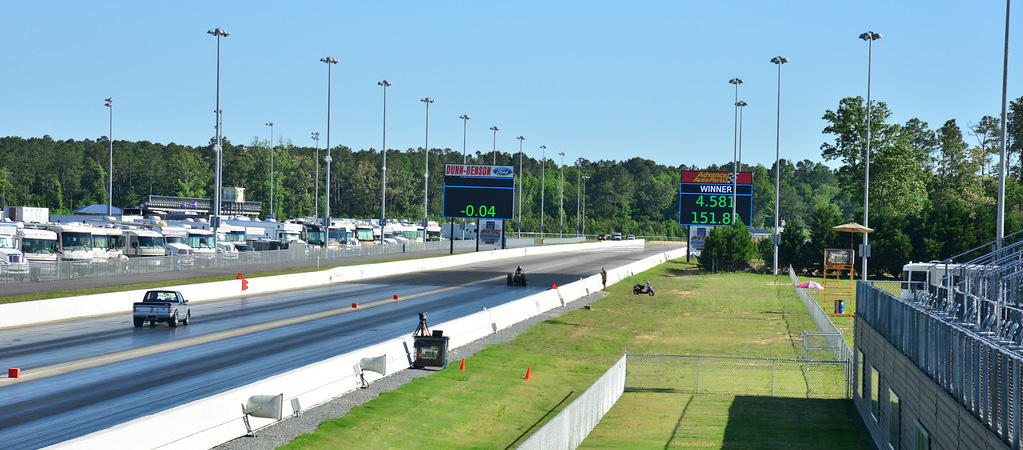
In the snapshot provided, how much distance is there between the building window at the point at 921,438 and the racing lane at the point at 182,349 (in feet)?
53.2

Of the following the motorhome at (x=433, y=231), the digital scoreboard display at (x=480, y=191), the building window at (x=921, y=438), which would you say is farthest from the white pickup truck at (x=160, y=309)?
the motorhome at (x=433, y=231)

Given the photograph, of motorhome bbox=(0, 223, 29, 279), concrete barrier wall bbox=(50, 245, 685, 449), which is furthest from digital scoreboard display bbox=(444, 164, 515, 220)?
concrete barrier wall bbox=(50, 245, 685, 449)

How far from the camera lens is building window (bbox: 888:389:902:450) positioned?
22.9m

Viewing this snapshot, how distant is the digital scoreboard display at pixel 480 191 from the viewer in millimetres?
84625

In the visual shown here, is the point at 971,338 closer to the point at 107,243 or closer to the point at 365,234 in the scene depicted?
the point at 107,243

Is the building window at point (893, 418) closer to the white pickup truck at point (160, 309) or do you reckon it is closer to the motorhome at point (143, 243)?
the white pickup truck at point (160, 309)

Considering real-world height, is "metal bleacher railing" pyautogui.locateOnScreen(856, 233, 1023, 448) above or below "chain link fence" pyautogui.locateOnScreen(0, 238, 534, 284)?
above

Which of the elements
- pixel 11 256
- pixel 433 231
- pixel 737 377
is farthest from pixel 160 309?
pixel 433 231

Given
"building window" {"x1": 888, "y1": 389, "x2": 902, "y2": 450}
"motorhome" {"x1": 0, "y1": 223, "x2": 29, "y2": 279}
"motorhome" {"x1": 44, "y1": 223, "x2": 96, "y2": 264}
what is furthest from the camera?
"motorhome" {"x1": 44, "y1": 223, "x2": 96, "y2": 264}

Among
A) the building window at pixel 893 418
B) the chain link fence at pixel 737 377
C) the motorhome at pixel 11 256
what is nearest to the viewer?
the building window at pixel 893 418

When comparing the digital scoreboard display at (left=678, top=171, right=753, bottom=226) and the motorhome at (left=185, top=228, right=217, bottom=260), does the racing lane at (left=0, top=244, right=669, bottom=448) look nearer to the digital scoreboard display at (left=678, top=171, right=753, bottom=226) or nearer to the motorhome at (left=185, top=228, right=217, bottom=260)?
the motorhome at (left=185, top=228, right=217, bottom=260)

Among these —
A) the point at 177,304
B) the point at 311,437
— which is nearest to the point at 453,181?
the point at 177,304

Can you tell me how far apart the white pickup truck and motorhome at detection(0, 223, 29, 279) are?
1759cm

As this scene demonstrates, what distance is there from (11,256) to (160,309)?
22961 mm
